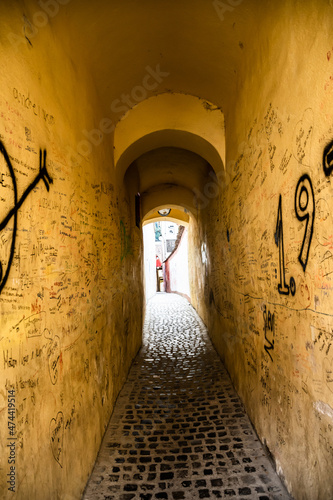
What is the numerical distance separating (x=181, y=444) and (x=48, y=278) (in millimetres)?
2457

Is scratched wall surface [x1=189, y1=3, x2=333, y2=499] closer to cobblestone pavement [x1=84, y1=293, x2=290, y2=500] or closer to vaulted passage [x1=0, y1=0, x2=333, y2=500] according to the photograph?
vaulted passage [x1=0, y1=0, x2=333, y2=500]

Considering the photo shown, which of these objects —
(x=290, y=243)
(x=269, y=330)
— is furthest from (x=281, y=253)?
(x=269, y=330)

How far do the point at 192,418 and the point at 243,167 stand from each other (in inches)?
123

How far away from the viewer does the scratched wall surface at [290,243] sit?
1771 millimetres

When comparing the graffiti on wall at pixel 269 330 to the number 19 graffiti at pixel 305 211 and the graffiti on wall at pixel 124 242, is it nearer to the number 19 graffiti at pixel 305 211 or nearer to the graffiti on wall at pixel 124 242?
the number 19 graffiti at pixel 305 211

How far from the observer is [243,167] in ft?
11.9

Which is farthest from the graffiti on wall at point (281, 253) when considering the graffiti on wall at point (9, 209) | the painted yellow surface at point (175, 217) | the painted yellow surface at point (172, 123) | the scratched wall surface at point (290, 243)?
the painted yellow surface at point (175, 217)

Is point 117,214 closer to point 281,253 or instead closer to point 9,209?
point 281,253

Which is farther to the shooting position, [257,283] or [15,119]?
[257,283]

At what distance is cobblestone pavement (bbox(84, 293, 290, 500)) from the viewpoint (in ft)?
8.80

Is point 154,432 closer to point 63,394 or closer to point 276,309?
point 63,394

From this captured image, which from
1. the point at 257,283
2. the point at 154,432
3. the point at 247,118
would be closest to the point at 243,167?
the point at 247,118

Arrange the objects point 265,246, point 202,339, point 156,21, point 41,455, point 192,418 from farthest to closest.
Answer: point 202,339 < point 192,418 < point 156,21 < point 265,246 < point 41,455

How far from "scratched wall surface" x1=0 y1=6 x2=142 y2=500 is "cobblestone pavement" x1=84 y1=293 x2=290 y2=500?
0.30 metres
